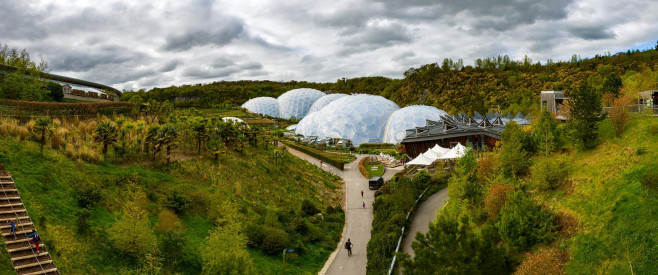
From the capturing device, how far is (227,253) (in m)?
12.9

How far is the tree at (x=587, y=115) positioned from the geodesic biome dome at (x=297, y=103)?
82396 mm

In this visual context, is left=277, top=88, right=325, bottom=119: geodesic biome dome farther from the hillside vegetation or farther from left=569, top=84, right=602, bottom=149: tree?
left=569, top=84, right=602, bottom=149: tree

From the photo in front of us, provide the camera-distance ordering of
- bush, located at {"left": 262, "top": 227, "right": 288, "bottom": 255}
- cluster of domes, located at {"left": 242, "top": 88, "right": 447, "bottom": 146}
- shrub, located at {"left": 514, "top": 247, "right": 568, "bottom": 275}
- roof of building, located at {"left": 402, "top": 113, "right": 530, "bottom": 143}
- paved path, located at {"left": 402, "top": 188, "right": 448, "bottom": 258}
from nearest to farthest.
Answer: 1. shrub, located at {"left": 514, "top": 247, "right": 568, "bottom": 275}
2. bush, located at {"left": 262, "top": 227, "right": 288, "bottom": 255}
3. paved path, located at {"left": 402, "top": 188, "right": 448, "bottom": 258}
4. roof of building, located at {"left": 402, "top": 113, "right": 530, "bottom": 143}
5. cluster of domes, located at {"left": 242, "top": 88, "right": 447, "bottom": 146}

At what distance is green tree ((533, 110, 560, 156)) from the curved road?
12.3 m

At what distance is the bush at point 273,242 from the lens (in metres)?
21.3

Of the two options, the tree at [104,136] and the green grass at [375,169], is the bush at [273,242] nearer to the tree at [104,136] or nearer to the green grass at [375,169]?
the tree at [104,136]

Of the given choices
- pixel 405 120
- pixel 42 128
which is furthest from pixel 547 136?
pixel 405 120

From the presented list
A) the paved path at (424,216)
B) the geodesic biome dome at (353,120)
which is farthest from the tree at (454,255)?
the geodesic biome dome at (353,120)

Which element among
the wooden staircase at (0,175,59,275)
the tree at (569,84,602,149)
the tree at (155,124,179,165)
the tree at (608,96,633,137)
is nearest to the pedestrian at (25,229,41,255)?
the wooden staircase at (0,175,59,275)

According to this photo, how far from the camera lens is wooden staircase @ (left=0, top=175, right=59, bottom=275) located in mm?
13078

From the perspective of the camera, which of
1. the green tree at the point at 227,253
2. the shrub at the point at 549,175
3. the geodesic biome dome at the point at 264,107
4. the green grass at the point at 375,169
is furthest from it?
the geodesic biome dome at the point at 264,107

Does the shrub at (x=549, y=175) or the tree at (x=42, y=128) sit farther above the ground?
the tree at (x=42, y=128)

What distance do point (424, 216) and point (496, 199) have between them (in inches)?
320

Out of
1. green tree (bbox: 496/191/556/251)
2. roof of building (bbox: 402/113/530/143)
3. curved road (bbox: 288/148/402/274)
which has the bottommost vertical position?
curved road (bbox: 288/148/402/274)
